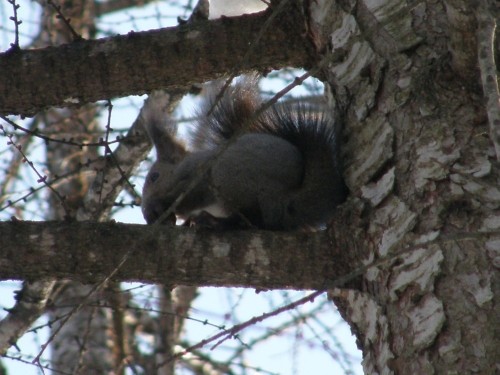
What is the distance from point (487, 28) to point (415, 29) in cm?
74

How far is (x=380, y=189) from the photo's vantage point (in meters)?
1.89

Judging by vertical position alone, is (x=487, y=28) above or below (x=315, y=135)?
below

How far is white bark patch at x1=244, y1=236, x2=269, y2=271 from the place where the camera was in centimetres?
197

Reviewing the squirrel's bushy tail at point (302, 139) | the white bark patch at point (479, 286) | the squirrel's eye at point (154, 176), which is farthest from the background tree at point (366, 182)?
the squirrel's eye at point (154, 176)

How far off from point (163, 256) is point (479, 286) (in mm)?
769

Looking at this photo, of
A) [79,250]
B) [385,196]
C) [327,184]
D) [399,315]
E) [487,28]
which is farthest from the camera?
[327,184]

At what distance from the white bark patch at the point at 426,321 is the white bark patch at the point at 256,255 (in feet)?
1.39

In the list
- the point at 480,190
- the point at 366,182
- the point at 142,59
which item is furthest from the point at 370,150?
the point at 142,59

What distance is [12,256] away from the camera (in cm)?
197

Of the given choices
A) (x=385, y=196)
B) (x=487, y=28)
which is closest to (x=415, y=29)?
(x=385, y=196)

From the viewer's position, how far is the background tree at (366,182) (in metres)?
1.62

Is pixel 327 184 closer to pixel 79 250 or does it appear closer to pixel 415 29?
pixel 415 29

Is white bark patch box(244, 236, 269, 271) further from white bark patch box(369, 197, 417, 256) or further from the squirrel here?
white bark patch box(369, 197, 417, 256)

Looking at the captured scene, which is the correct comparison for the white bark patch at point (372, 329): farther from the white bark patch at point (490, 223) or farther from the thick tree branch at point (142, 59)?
the thick tree branch at point (142, 59)
